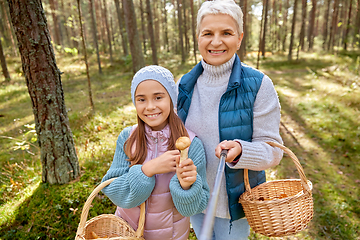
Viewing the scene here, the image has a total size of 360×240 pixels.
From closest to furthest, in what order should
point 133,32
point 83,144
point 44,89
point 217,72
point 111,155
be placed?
1. point 217,72
2. point 44,89
3. point 111,155
4. point 83,144
5. point 133,32

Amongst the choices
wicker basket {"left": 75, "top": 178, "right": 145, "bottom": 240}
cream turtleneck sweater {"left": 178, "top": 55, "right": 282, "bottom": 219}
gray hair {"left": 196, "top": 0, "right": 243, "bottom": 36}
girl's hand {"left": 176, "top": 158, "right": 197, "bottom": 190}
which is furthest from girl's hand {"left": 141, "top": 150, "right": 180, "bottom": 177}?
gray hair {"left": 196, "top": 0, "right": 243, "bottom": 36}

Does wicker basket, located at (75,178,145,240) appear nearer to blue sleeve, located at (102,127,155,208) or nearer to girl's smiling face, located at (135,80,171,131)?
blue sleeve, located at (102,127,155,208)

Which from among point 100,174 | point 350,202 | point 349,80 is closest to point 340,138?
point 350,202

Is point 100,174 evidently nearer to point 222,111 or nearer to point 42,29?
point 42,29

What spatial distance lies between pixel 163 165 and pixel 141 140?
0.34m

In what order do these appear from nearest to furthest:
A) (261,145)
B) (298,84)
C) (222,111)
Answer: (261,145) → (222,111) → (298,84)

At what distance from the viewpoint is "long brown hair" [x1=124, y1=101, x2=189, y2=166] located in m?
1.73

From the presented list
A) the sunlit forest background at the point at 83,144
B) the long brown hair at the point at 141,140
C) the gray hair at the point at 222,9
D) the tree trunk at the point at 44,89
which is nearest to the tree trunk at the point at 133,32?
the sunlit forest background at the point at 83,144

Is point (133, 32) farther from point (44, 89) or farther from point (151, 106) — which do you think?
point (151, 106)

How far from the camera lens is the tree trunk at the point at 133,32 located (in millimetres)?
10883

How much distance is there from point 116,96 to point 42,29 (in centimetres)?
710

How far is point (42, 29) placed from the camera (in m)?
2.97

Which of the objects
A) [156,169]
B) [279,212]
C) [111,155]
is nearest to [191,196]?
[156,169]

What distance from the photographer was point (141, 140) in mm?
1764
